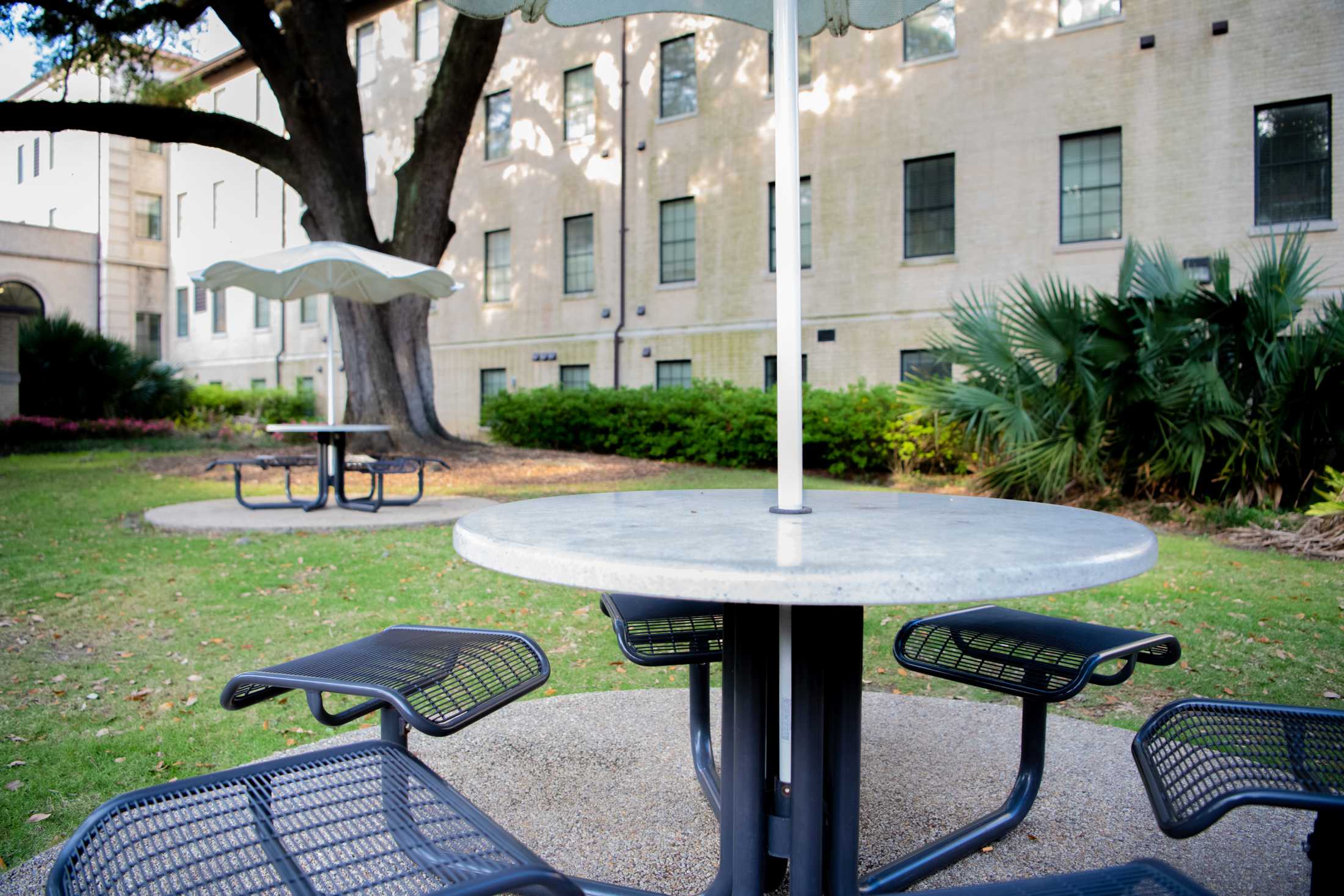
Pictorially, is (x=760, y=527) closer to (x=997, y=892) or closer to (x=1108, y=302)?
(x=997, y=892)

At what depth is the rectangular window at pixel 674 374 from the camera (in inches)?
801

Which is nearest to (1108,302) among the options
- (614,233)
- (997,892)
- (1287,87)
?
(1287,87)

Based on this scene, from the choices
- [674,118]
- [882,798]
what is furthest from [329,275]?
[674,118]

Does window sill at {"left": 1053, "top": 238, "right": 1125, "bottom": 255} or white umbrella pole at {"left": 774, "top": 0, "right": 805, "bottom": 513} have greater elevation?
window sill at {"left": 1053, "top": 238, "right": 1125, "bottom": 255}

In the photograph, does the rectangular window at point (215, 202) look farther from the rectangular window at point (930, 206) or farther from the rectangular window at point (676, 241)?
the rectangular window at point (930, 206)

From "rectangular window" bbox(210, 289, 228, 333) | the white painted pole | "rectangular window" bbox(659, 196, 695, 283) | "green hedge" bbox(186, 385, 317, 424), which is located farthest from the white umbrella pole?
"rectangular window" bbox(210, 289, 228, 333)

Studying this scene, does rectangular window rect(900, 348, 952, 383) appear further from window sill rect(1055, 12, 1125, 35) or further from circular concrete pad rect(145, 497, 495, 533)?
circular concrete pad rect(145, 497, 495, 533)

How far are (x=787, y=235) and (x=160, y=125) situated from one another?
14.6 meters

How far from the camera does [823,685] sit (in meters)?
2.01

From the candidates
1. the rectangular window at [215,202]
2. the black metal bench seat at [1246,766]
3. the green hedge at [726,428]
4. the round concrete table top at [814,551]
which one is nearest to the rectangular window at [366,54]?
the rectangular window at [215,202]

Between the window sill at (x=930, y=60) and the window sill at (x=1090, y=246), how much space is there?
3.96m

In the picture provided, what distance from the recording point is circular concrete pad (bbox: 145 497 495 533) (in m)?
8.48

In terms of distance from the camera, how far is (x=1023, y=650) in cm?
264

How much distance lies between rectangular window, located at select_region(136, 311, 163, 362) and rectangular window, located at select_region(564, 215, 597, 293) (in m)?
21.6
